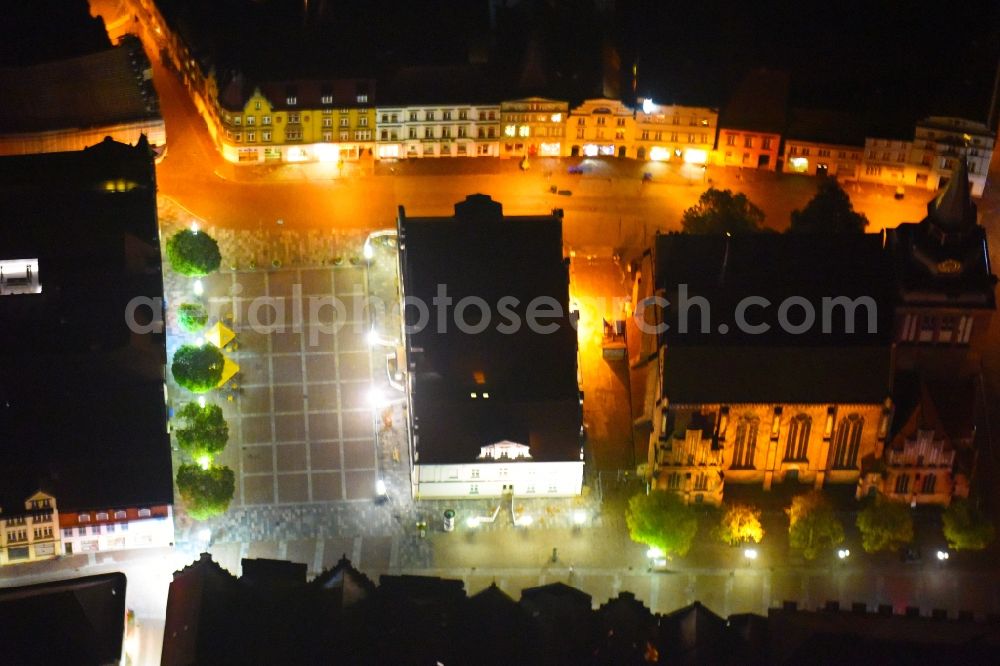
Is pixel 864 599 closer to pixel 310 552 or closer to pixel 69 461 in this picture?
pixel 310 552

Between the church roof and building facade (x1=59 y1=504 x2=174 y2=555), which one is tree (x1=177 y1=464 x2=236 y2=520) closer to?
building facade (x1=59 y1=504 x2=174 y2=555)

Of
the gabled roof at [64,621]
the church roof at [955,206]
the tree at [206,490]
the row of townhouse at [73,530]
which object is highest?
the church roof at [955,206]

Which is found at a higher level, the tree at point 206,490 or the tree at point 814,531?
the tree at point 206,490

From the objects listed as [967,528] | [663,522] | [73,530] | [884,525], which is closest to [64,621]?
[73,530]

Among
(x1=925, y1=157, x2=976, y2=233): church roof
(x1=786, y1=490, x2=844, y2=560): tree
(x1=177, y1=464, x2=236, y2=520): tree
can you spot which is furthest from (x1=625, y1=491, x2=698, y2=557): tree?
(x1=177, y1=464, x2=236, y2=520): tree

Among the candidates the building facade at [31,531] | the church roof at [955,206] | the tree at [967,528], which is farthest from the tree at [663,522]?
the building facade at [31,531]

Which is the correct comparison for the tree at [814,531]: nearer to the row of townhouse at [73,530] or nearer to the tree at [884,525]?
the tree at [884,525]

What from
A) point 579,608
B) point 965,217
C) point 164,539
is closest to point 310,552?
point 164,539
